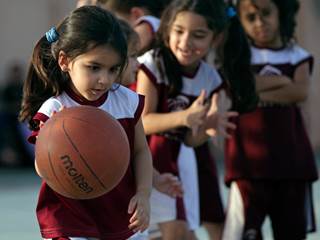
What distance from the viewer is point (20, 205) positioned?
10.2m

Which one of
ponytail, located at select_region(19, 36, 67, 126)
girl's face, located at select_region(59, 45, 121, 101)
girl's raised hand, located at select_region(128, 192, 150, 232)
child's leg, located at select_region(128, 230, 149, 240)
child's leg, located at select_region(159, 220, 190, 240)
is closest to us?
girl's face, located at select_region(59, 45, 121, 101)

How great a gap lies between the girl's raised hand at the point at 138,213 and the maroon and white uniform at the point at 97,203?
0.35 feet

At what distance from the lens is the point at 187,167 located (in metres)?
5.43

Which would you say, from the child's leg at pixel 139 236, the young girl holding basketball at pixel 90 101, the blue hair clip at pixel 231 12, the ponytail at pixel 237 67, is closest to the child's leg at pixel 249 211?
the ponytail at pixel 237 67

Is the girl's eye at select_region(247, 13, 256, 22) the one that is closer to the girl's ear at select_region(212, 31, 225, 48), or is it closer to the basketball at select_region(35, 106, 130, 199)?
the girl's ear at select_region(212, 31, 225, 48)

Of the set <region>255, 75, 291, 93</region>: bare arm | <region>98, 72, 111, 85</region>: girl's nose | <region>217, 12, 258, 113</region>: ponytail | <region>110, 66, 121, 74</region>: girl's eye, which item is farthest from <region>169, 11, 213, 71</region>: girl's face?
<region>98, 72, 111, 85</region>: girl's nose

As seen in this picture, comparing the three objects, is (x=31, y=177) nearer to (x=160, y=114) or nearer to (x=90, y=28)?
(x=160, y=114)

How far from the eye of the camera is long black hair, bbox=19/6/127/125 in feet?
13.1

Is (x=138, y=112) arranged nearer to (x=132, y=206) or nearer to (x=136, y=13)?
(x=132, y=206)

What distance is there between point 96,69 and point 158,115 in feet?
3.82

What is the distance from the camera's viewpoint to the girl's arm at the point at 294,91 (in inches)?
225

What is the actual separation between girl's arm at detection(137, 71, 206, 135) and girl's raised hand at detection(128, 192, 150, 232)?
88cm

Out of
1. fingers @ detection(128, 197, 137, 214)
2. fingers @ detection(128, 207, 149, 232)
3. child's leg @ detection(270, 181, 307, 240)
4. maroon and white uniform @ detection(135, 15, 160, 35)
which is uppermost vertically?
maroon and white uniform @ detection(135, 15, 160, 35)

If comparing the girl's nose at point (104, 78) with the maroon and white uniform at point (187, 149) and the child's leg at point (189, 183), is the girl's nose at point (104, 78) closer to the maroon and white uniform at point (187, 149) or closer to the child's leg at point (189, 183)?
the maroon and white uniform at point (187, 149)
